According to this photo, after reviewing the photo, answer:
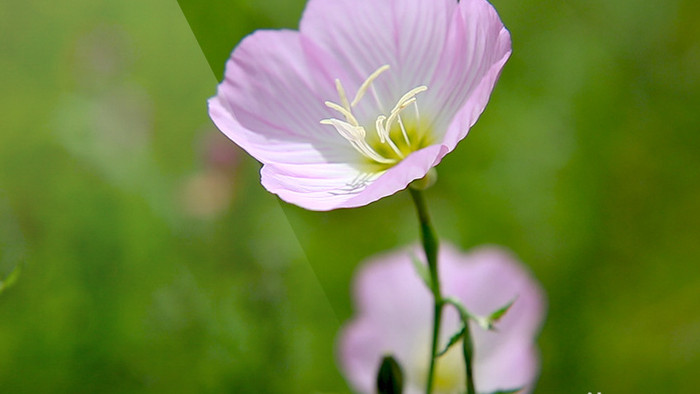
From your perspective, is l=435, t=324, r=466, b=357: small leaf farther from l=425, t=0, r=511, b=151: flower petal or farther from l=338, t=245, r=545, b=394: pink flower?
l=338, t=245, r=545, b=394: pink flower

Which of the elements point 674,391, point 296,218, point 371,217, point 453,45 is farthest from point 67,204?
point 674,391

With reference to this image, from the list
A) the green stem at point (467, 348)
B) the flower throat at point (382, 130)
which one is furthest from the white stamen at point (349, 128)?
the green stem at point (467, 348)

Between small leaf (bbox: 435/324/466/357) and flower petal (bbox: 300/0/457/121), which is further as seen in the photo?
flower petal (bbox: 300/0/457/121)

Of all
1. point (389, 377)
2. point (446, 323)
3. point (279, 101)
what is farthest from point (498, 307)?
point (279, 101)

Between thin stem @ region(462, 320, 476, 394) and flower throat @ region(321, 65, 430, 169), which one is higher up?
Answer: flower throat @ region(321, 65, 430, 169)

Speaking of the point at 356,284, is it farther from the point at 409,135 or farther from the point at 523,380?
the point at 409,135

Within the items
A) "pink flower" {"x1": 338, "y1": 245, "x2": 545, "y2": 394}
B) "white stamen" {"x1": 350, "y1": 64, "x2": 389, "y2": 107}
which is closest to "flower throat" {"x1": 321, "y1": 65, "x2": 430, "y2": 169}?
"white stamen" {"x1": 350, "y1": 64, "x2": 389, "y2": 107}

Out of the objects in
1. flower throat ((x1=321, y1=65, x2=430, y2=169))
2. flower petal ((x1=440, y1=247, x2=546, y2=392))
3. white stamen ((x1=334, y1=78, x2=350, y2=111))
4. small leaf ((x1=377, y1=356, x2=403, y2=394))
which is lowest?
flower petal ((x1=440, y1=247, x2=546, y2=392))
